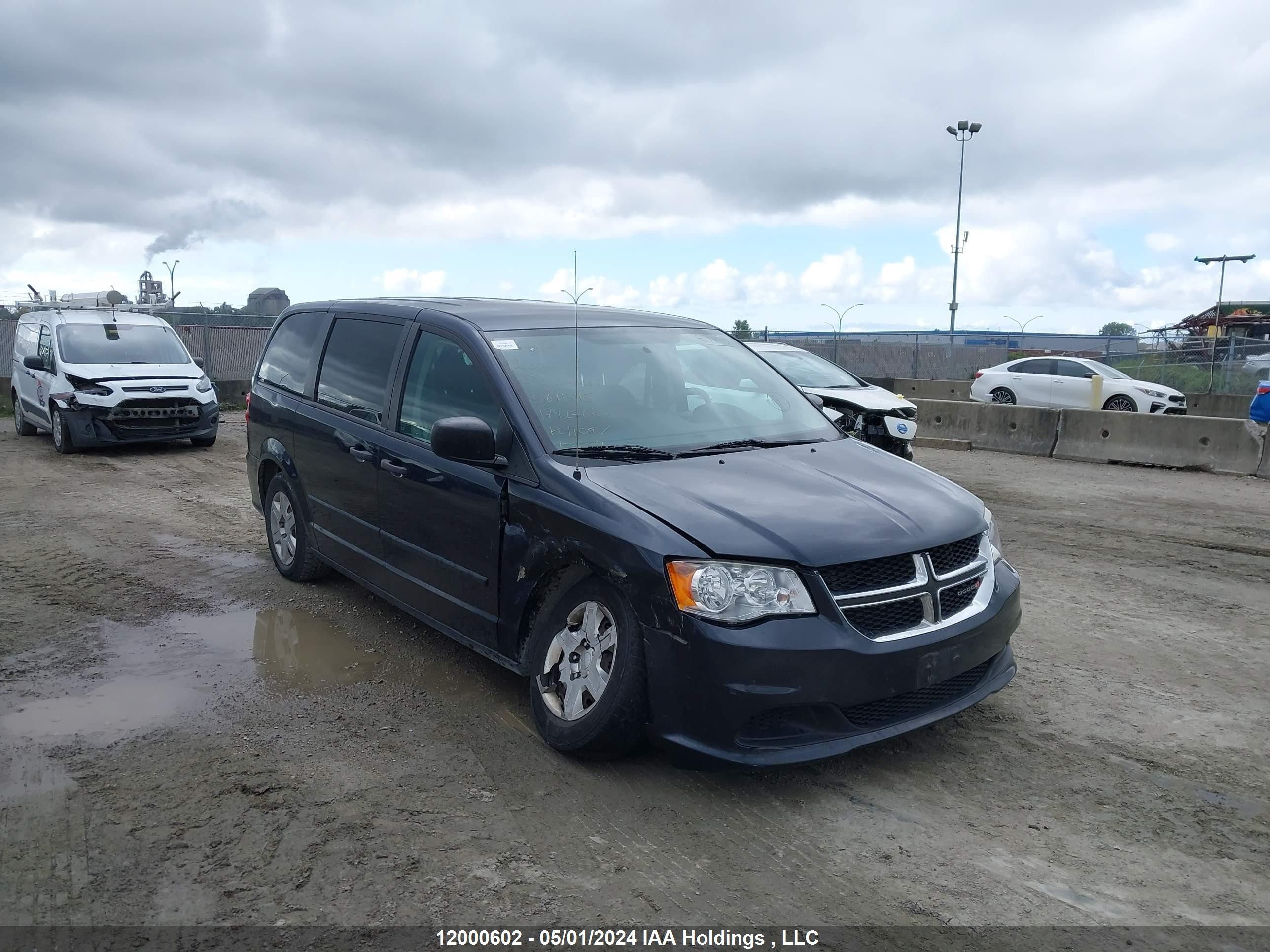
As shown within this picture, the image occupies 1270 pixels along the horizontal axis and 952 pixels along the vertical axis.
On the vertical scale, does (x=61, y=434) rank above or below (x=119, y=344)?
below

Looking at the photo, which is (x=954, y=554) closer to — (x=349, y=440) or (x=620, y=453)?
(x=620, y=453)

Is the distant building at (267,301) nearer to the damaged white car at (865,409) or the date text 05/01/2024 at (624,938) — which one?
the damaged white car at (865,409)

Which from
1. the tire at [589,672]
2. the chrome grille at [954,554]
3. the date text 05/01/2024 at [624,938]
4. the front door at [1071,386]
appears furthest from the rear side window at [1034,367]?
the date text 05/01/2024 at [624,938]

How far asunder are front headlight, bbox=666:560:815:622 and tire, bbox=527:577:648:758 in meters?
0.26

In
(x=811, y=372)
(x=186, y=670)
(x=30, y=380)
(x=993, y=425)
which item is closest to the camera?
(x=186, y=670)

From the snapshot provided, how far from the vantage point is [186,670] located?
5.12 metres

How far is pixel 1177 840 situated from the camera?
3428mm

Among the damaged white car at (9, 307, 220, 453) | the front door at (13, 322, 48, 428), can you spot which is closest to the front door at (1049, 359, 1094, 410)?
the damaged white car at (9, 307, 220, 453)

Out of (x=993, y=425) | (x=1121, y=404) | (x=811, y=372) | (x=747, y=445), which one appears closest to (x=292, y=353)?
(x=747, y=445)

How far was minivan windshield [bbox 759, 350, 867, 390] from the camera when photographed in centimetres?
1200

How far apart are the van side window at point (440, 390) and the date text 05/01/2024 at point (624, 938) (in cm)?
220

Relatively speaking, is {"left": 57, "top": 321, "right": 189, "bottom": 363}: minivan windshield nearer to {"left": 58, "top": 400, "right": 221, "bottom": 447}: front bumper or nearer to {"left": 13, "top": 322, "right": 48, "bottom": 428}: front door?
{"left": 13, "top": 322, "right": 48, "bottom": 428}: front door

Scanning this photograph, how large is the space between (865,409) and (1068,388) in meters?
12.1

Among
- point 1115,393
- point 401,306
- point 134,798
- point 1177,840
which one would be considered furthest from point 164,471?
point 1115,393
